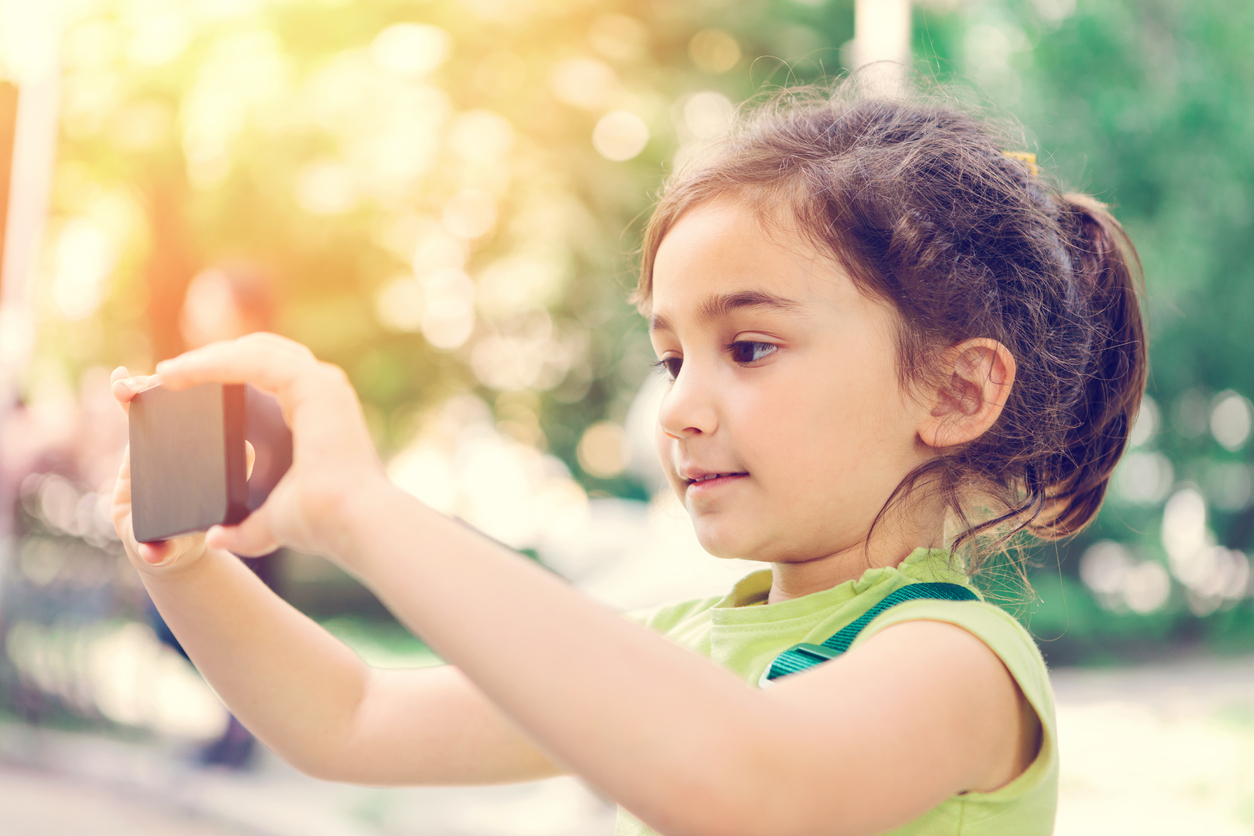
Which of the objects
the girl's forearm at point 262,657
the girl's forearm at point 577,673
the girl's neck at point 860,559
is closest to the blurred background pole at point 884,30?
the girl's neck at point 860,559

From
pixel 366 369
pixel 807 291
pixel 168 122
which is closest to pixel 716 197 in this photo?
pixel 807 291

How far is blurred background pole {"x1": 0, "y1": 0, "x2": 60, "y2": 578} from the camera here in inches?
170

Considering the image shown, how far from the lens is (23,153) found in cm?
443

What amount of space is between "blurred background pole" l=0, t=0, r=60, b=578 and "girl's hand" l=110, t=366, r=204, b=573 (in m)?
3.66

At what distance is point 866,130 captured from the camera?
4.44ft

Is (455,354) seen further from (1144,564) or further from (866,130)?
(866,130)

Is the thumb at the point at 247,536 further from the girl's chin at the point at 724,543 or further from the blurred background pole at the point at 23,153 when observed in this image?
the blurred background pole at the point at 23,153

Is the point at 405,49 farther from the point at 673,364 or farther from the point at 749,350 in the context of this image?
the point at 749,350

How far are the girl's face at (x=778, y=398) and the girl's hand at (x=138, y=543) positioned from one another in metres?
0.51

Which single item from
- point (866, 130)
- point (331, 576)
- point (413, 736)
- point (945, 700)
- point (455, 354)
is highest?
point (866, 130)

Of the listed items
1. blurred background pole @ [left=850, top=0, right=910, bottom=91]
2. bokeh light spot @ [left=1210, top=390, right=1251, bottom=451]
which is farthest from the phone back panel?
bokeh light spot @ [left=1210, top=390, right=1251, bottom=451]

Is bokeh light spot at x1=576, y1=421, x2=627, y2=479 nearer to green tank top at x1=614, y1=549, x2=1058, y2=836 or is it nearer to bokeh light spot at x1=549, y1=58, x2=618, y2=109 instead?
bokeh light spot at x1=549, y1=58, x2=618, y2=109

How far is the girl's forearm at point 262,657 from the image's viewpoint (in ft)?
3.85

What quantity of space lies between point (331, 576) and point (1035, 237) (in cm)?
977
